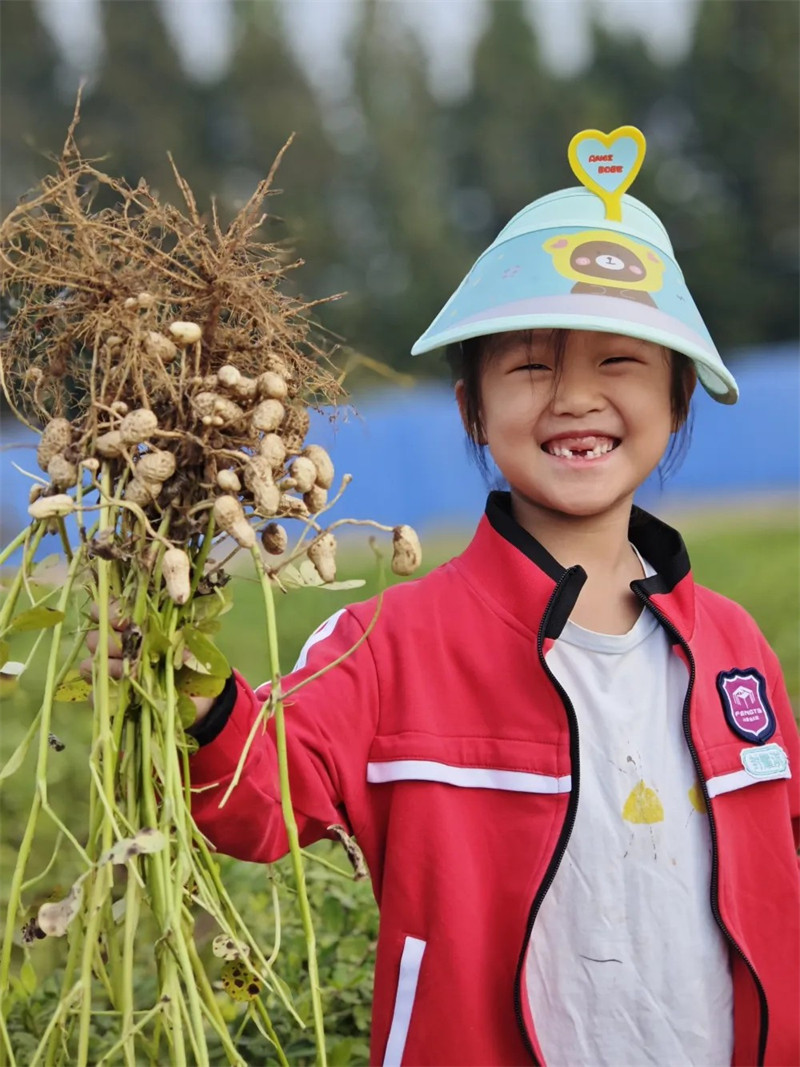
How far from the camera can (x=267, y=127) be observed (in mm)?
27281

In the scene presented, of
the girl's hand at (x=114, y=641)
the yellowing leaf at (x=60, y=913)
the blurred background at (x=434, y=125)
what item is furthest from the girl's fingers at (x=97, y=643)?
the blurred background at (x=434, y=125)

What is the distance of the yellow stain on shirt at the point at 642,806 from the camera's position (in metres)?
1.48

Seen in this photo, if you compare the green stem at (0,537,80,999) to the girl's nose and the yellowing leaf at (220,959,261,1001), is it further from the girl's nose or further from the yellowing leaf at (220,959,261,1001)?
the girl's nose

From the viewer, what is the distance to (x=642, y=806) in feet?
4.87

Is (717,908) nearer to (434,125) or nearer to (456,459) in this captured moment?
(456,459)

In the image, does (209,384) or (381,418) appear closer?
(209,384)

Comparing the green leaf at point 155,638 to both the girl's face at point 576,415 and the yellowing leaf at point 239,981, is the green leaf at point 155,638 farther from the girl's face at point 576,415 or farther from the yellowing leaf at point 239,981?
the girl's face at point 576,415

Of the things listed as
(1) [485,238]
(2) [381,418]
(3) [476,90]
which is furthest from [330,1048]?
(3) [476,90]

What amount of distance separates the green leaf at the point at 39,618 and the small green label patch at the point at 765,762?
849mm

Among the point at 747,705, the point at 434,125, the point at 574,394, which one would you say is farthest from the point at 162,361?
the point at 434,125

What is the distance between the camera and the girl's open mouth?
1.50 m

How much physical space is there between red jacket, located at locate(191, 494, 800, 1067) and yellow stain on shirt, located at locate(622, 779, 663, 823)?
0.06 metres

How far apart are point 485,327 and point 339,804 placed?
1.84 ft

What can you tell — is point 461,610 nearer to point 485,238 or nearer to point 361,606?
point 361,606
